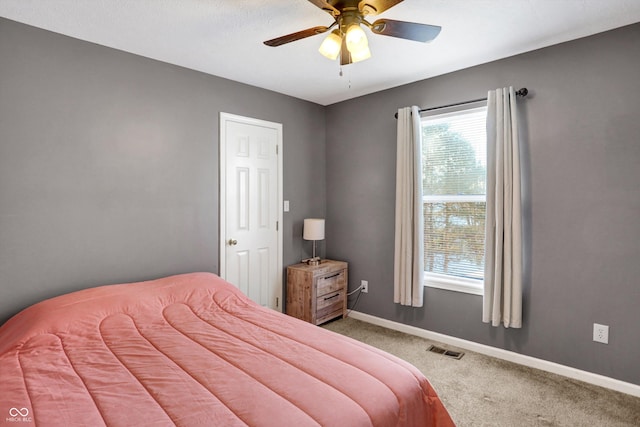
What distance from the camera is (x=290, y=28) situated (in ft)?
7.73

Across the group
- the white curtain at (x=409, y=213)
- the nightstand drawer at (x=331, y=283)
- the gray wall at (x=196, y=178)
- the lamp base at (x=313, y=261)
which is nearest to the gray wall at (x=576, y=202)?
the gray wall at (x=196, y=178)

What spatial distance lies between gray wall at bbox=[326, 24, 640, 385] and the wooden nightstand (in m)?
1.07

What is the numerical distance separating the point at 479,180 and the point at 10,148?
3.52 m

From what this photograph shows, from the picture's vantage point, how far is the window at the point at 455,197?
3072mm

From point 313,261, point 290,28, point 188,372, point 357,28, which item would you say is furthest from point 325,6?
point 313,261

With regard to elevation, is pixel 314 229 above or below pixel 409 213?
below

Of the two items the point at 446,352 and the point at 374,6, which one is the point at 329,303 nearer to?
the point at 446,352

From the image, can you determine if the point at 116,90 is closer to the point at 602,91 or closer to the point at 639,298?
the point at 602,91

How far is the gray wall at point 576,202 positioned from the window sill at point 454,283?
60 millimetres

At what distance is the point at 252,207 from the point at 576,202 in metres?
2.76

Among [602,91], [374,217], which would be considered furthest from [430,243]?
[602,91]

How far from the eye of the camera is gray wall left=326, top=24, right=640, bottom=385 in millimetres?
2330

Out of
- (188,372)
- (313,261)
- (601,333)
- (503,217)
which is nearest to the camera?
(188,372)

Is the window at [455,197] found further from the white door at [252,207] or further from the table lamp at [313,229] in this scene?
the white door at [252,207]
